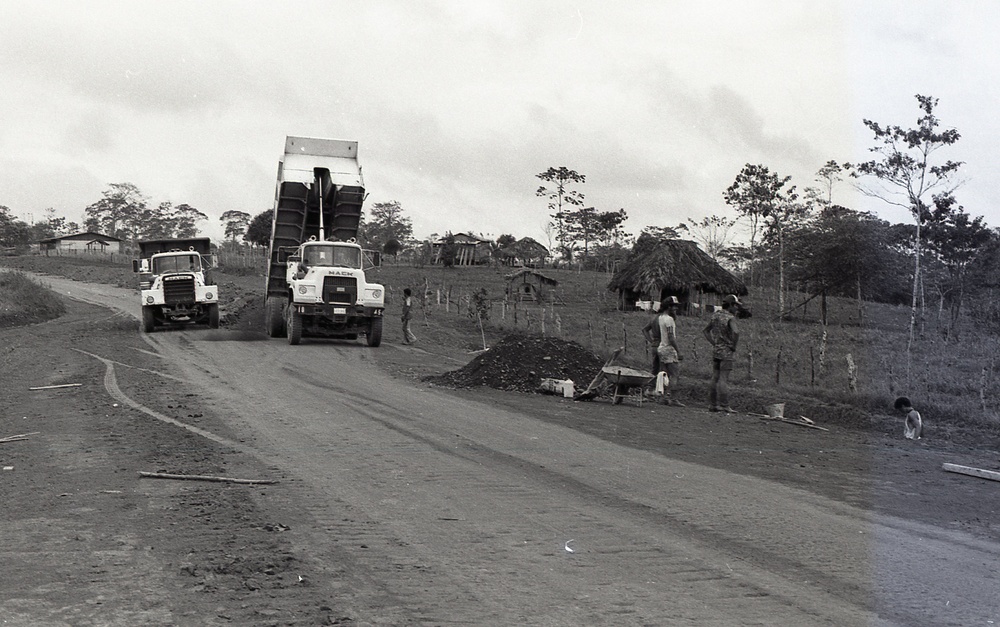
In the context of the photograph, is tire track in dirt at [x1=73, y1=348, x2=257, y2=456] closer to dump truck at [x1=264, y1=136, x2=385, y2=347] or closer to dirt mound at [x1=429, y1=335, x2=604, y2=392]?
dirt mound at [x1=429, y1=335, x2=604, y2=392]

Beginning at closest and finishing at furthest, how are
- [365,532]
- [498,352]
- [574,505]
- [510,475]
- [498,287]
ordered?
1. [365,532]
2. [574,505]
3. [510,475]
4. [498,352]
5. [498,287]

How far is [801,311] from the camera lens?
60281 mm

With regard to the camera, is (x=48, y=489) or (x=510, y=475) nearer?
(x=48, y=489)

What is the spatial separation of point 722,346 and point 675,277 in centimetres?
3897

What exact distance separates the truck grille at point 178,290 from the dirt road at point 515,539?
15.9 m

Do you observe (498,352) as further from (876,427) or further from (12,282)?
(12,282)

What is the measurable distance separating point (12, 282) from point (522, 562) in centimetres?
3919

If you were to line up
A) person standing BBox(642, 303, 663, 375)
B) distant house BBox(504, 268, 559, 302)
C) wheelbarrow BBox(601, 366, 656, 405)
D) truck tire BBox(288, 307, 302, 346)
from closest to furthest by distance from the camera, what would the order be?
wheelbarrow BBox(601, 366, 656, 405) → person standing BBox(642, 303, 663, 375) → truck tire BBox(288, 307, 302, 346) → distant house BBox(504, 268, 559, 302)

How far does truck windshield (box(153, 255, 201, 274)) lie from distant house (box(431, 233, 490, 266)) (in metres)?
57.5

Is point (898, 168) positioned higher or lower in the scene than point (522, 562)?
higher

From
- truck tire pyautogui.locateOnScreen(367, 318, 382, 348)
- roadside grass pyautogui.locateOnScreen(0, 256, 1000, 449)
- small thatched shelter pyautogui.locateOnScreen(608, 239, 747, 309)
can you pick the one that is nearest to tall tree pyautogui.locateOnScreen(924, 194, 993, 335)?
roadside grass pyautogui.locateOnScreen(0, 256, 1000, 449)

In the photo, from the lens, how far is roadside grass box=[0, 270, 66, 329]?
1272 inches

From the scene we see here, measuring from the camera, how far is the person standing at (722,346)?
46.0 feet

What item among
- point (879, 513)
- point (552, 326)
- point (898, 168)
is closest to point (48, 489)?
point (879, 513)
